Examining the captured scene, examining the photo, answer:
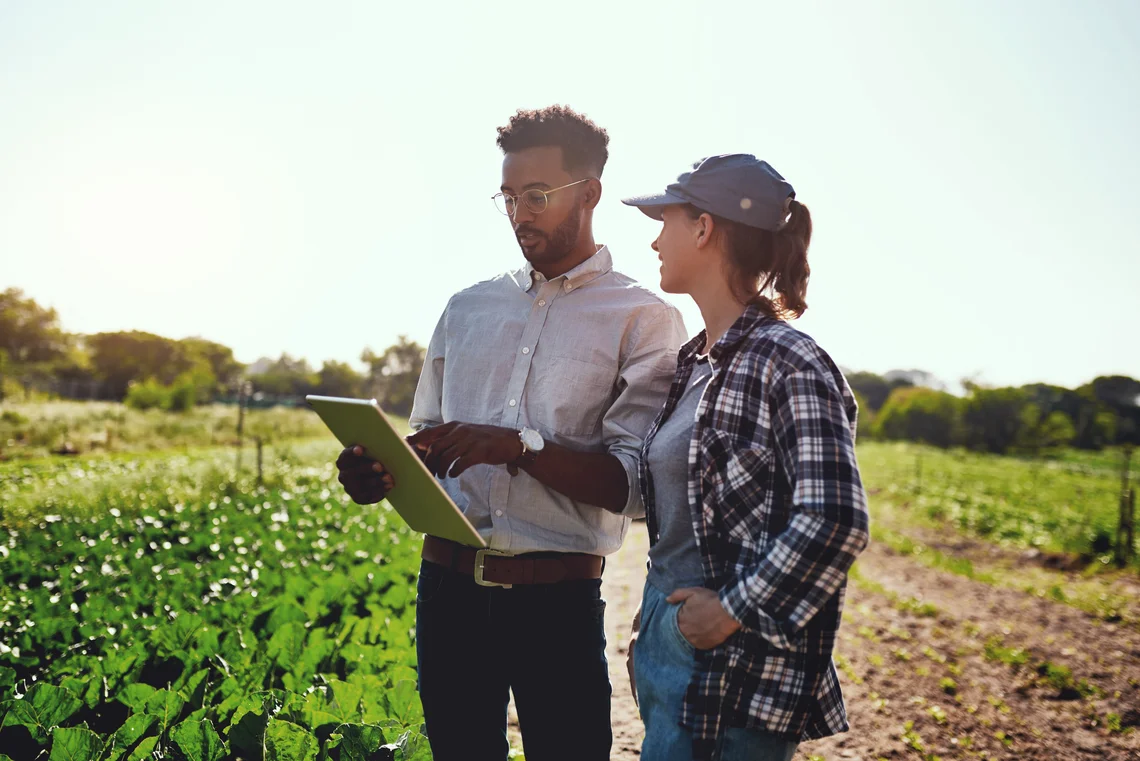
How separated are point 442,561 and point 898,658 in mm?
5821

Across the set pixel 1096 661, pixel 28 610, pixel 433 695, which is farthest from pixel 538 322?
pixel 1096 661

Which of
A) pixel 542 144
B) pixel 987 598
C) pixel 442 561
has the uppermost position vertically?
pixel 542 144

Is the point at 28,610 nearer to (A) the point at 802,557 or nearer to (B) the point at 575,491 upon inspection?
(B) the point at 575,491

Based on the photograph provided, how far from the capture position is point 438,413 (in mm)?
2379

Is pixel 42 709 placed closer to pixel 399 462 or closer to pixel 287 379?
pixel 399 462

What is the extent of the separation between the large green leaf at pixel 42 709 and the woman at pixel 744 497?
1.97 metres

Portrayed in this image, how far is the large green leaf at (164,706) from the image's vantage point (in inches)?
98.7

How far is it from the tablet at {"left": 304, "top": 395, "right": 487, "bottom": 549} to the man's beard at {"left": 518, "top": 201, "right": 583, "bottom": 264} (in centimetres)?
72

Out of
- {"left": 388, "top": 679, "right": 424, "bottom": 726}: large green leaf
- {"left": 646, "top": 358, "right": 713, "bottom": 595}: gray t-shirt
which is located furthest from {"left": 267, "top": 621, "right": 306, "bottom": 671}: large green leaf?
{"left": 646, "top": 358, "right": 713, "bottom": 595}: gray t-shirt

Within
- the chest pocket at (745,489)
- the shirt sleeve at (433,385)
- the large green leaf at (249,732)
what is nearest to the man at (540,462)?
the shirt sleeve at (433,385)

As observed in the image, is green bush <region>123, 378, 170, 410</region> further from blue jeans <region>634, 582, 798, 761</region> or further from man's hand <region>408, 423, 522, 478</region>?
blue jeans <region>634, 582, 798, 761</region>

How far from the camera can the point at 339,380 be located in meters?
36.4

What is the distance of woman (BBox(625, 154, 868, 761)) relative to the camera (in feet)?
4.39

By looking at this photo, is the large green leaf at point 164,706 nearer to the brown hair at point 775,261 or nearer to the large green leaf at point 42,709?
the large green leaf at point 42,709
